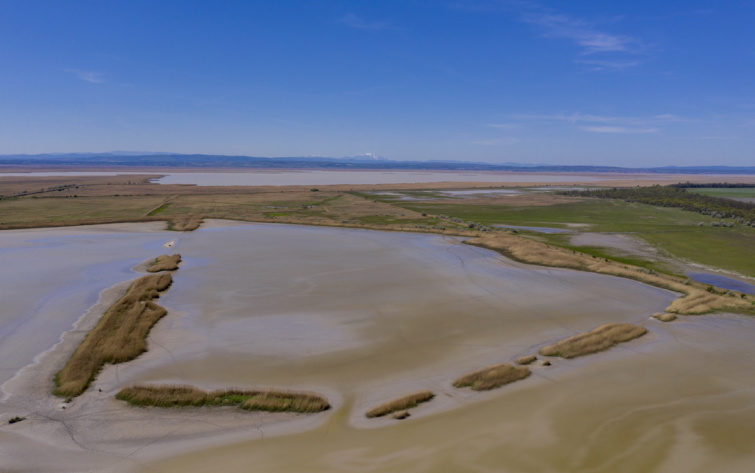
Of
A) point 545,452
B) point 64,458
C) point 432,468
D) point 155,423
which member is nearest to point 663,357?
point 545,452

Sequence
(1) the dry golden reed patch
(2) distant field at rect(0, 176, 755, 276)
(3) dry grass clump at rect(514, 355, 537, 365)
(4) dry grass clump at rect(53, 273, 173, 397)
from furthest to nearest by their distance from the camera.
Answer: (2) distant field at rect(0, 176, 755, 276)
(1) the dry golden reed patch
(3) dry grass clump at rect(514, 355, 537, 365)
(4) dry grass clump at rect(53, 273, 173, 397)

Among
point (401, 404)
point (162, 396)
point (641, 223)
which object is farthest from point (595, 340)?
point (641, 223)

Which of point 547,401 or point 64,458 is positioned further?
point 547,401

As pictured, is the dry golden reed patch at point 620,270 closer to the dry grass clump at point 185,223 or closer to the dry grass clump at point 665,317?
the dry grass clump at point 665,317

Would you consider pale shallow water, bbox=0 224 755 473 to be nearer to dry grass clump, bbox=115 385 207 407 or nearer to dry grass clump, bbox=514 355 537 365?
dry grass clump, bbox=115 385 207 407

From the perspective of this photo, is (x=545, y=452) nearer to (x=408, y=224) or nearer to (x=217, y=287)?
(x=217, y=287)

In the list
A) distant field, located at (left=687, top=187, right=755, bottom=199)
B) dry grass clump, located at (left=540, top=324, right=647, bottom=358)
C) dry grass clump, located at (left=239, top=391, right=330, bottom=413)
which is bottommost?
dry grass clump, located at (left=239, top=391, right=330, bottom=413)

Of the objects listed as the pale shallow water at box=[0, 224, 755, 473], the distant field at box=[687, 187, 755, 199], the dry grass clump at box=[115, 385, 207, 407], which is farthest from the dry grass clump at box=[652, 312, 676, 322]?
the distant field at box=[687, 187, 755, 199]

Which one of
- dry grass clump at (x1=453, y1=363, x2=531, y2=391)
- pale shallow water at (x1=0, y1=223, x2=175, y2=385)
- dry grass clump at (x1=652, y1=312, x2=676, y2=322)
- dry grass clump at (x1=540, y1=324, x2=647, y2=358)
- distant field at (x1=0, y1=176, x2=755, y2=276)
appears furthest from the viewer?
distant field at (x1=0, y1=176, x2=755, y2=276)
